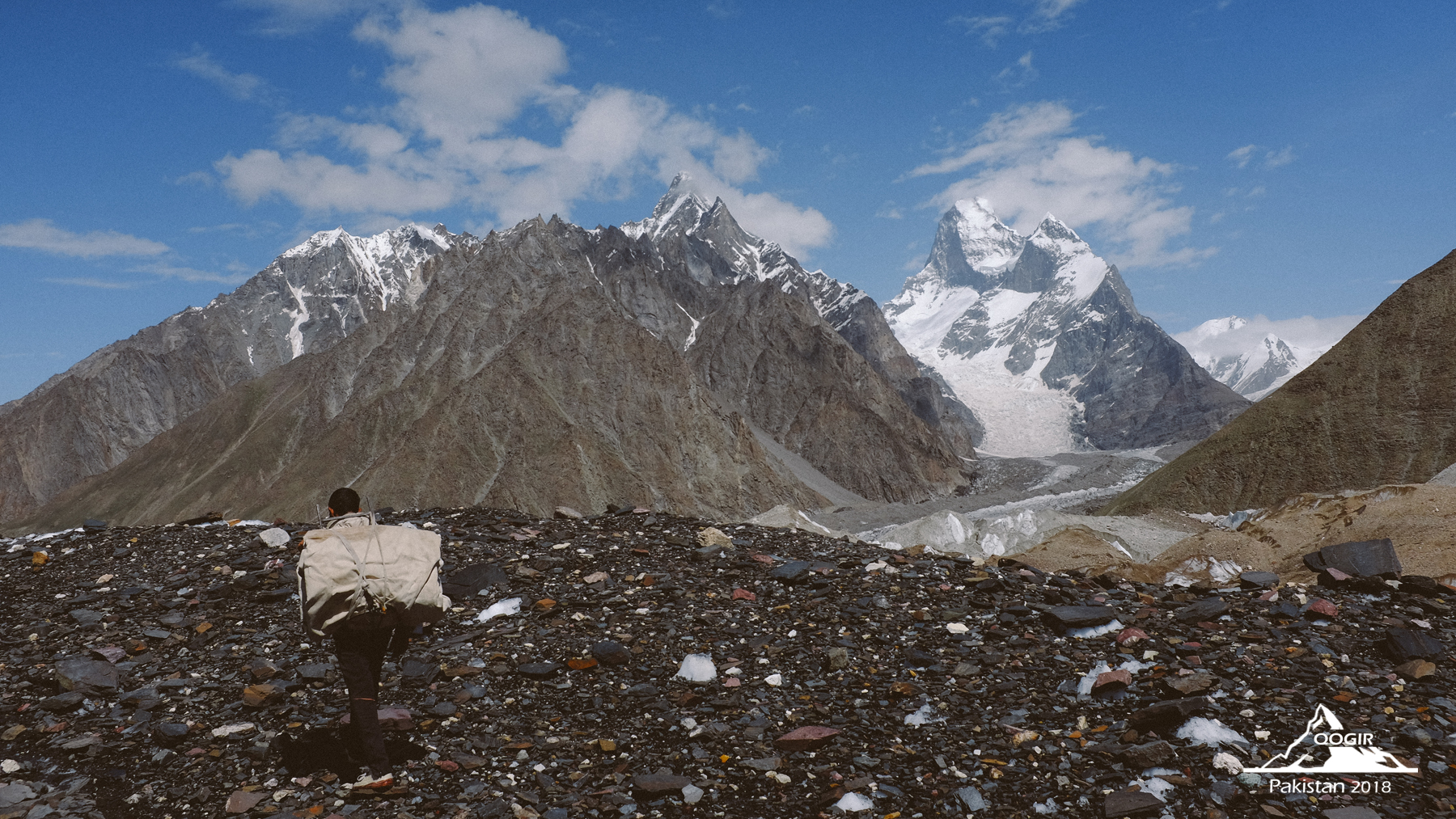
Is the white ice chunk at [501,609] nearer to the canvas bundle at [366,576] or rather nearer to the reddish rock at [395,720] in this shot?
the reddish rock at [395,720]

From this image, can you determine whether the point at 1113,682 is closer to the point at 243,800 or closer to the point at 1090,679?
the point at 1090,679

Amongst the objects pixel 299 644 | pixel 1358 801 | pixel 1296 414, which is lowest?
pixel 1358 801

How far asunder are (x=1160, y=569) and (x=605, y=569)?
8.13 meters

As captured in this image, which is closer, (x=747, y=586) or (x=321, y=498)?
(x=747, y=586)

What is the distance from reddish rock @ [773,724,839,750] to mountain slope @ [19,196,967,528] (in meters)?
65.9

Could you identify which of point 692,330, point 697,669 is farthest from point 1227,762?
point 692,330

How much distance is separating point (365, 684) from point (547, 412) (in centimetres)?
7627

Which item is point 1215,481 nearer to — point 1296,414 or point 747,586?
point 1296,414

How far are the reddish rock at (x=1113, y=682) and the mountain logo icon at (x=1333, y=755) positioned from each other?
1.09 meters

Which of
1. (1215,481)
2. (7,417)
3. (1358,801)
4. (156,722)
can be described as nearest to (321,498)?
(1215,481)

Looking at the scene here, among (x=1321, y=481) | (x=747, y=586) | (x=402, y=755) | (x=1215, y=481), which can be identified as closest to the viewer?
(x=402, y=755)

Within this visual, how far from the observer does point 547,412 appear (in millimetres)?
80062

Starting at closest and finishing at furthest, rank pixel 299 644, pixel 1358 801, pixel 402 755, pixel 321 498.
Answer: pixel 1358 801 → pixel 402 755 → pixel 299 644 → pixel 321 498

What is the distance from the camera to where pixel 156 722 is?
21.3ft
